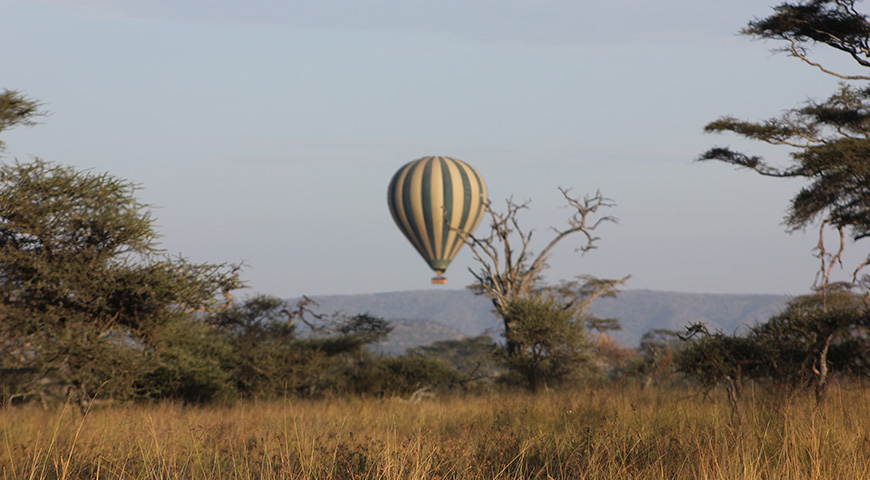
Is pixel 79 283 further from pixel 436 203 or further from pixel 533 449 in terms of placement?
pixel 436 203

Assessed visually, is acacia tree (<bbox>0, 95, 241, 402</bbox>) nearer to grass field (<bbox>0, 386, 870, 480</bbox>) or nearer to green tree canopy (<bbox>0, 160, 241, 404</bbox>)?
green tree canopy (<bbox>0, 160, 241, 404</bbox>)

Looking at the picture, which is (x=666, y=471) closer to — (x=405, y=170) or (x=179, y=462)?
(x=179, y=462)

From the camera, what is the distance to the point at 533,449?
25.6 ft

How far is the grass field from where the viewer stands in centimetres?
590

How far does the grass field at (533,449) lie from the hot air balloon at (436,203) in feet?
120

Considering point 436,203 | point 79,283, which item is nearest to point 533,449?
point 79,283

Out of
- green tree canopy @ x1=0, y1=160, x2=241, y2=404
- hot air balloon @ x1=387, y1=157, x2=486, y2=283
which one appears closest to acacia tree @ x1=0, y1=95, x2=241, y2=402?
green tree canopy @ x1=0, y1=160, x2=241, y2=404

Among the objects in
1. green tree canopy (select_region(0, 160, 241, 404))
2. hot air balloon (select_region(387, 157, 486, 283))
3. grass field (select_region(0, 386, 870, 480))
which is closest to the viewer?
grass field (select_region(0, 386, 870, 480))

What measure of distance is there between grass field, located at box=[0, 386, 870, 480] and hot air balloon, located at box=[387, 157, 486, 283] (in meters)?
36.6

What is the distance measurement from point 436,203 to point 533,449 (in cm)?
3990

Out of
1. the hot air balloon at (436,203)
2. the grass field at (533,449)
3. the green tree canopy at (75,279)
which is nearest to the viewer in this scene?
the grass field at (533,449)

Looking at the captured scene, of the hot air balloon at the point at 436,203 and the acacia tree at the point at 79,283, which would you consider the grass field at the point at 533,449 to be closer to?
the acacia tree at the point at 79,283

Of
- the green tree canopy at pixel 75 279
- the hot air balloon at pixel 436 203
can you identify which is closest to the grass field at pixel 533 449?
the green tree canopy at pixel 75 279

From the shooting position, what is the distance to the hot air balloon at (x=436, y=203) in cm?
4712
